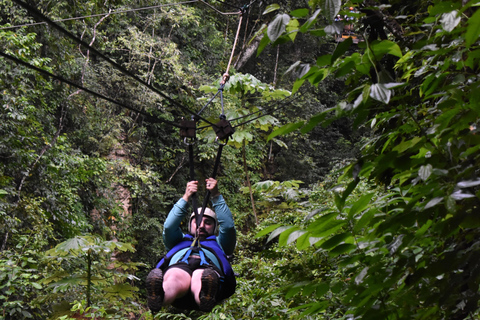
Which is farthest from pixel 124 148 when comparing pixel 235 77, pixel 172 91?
pixel 235 77

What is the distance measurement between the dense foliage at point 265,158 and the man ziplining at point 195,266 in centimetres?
23

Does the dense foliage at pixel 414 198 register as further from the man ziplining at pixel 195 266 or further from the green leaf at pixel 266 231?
the man ziplining at pixel 195 266

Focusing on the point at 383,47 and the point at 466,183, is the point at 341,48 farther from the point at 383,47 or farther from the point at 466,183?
the point at 466,183

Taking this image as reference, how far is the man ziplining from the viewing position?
7.40ft

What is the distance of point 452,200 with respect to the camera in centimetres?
70

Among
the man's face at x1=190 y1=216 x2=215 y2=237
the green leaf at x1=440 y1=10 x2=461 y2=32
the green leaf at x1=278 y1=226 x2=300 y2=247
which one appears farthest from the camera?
the man's face at x1=190 y1=216 x2=215 y2=237

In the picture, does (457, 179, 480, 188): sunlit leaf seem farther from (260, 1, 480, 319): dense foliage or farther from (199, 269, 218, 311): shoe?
(199, 269, 218, 311): shoe

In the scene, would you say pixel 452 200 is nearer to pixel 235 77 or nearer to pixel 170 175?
pixel 235 77

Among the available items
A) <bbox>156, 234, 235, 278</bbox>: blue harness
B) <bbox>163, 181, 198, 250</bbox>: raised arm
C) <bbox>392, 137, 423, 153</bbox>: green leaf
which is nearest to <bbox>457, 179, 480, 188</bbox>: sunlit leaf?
<bbox>392, 137, 423, 153</bbox>: green leaf

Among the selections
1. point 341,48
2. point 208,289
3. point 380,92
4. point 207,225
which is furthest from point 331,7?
point 207,225

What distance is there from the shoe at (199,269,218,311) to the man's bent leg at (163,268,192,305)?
6.1 inches

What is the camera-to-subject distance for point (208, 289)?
2.23 metres

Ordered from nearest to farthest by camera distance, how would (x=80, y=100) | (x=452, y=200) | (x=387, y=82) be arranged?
(x=452, y=200) → (x=387, y=82) → (x=80, y=100)

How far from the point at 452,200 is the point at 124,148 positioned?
7938 millimetres
